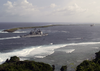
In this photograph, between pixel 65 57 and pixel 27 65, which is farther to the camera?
pixel 65 57

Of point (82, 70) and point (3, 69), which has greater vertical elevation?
point (3, 69)

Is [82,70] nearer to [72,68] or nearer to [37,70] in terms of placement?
[72,68]

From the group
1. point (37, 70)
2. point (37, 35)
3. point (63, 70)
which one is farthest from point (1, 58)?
point (37, 35)

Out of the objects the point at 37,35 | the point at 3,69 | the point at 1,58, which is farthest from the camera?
the point at 37,35

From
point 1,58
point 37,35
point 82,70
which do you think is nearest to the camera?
point 82,70

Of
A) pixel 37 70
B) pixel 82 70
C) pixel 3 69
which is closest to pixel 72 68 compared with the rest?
pixel 82 70

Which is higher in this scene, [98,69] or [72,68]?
[98,69]

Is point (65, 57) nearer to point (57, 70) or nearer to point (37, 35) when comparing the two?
point (57, 70)

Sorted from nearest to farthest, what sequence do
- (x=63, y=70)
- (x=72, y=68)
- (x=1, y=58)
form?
(x=63, y=70) → (x=72, y=68) → (x=1, y=58)

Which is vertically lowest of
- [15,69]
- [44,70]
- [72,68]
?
[72,68]
